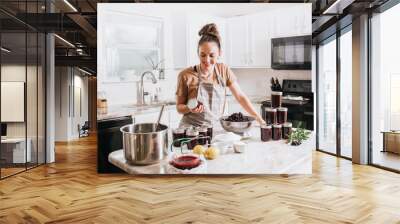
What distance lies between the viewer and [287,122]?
14.2 feet

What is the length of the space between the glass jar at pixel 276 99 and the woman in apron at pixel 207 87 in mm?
271

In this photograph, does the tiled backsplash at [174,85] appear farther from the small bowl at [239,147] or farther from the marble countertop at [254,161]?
the small bowl at [239,147]

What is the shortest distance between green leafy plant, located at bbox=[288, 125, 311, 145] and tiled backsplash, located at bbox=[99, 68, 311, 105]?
65 centimetres

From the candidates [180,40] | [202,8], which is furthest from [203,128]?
[202,8]

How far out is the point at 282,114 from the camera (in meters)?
4.31

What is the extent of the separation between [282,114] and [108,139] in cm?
241

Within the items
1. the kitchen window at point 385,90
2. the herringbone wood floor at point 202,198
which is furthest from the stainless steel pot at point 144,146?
the kitchen window at point 385,90

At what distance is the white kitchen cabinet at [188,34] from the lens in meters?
4.26

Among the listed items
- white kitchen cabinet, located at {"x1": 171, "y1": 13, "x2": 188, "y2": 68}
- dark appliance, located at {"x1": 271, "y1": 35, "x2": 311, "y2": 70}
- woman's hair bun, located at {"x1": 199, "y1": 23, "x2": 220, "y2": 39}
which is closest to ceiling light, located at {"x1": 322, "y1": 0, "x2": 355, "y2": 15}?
dark appliance, located at {"x1": 271, "y1": 35, "x2": 311, "y2": 70}

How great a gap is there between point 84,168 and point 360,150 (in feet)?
14.9

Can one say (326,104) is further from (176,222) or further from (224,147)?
(176,222)

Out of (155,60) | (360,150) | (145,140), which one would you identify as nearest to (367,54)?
(360,150)

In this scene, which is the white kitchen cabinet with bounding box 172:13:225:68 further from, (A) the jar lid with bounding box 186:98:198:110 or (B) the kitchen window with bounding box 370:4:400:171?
(B) the kitchen window with bounding box 370:4:400:171

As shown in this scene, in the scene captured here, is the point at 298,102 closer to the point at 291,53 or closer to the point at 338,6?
the point at 291,53
